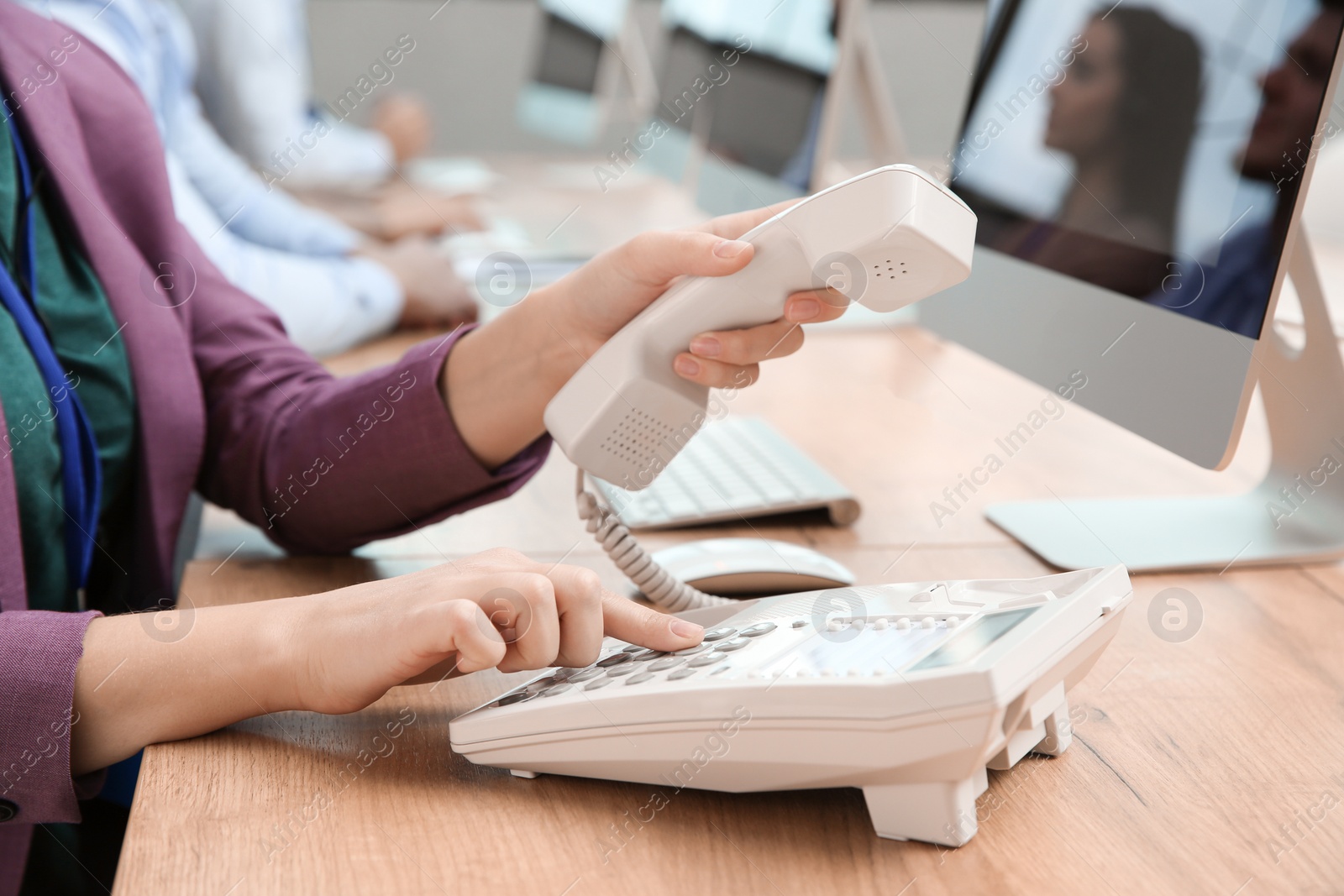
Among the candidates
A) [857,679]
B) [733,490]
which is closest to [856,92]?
[733,490]

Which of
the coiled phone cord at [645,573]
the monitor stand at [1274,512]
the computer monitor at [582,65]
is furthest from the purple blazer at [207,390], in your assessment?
the computer monitor at [582,65]

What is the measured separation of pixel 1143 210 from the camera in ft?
2.41

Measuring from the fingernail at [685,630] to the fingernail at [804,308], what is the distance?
18 centimetres

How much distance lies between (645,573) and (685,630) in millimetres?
136

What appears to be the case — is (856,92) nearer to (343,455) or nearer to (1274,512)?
(1274,512)

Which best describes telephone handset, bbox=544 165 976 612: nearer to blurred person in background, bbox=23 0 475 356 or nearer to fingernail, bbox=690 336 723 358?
fingernail, bbox=690 336 723 358

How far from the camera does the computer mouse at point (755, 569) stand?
653mm

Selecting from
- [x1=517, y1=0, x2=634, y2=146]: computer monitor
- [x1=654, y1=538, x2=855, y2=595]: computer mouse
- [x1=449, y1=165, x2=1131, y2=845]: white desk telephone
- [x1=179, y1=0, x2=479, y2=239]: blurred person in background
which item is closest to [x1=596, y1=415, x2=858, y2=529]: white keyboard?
[x1=654, y1=538, x2=855, y2=595]: computer mouse

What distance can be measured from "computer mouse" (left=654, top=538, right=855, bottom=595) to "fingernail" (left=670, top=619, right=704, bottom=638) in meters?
0.14

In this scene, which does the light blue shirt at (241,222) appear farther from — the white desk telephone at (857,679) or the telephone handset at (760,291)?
the white desk telephone at (857,679)

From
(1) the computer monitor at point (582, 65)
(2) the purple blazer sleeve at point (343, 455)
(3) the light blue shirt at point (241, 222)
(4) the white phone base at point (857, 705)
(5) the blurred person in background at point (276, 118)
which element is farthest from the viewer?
(1) the computer monitor at point (582, 65)

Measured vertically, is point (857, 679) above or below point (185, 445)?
above

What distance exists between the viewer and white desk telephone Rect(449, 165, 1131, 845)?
395mm

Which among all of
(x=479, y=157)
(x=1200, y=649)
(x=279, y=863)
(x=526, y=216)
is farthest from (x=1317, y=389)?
(x=479, y=157)
